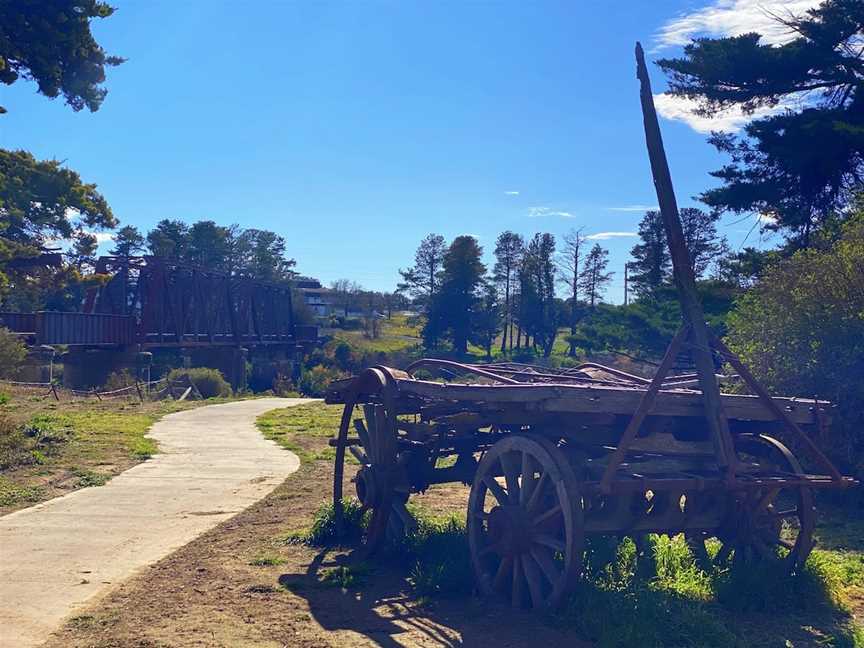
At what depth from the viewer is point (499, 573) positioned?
603 centimetres

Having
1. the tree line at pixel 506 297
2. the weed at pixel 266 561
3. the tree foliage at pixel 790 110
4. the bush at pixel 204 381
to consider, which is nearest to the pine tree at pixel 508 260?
the tree line at pixel 506 297

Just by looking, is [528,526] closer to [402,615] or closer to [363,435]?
[402,615]

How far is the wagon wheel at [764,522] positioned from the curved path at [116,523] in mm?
4899

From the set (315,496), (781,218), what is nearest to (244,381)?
(781,218)

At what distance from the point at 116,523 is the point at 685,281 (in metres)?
6.89

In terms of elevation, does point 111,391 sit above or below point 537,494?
below

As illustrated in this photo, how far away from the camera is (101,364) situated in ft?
122

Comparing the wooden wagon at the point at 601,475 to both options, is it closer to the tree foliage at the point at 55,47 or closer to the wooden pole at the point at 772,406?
the wooden pole at the point at 772,406

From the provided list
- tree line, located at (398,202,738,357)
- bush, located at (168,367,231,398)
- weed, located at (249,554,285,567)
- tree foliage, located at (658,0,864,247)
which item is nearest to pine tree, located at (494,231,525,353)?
tree line, located at (398,202,738,357)

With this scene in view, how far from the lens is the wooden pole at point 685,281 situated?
5.66 m

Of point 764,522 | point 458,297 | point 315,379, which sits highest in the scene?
point 458,297

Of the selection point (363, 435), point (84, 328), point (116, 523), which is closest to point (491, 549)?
point (363, 435)

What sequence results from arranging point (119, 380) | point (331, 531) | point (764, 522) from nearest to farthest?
1. point (764, 522)
2. point (331, 531)
3. point (119, 380)

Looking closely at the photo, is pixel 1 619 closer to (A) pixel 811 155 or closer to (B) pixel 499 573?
(B) pixel 499 573
